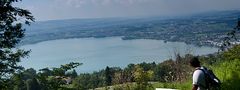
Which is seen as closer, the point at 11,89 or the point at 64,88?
the point at 64,88

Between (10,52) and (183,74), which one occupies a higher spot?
(10,52)

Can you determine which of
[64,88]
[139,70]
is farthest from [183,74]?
[64,88]

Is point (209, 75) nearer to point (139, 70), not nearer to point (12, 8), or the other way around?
point (139, 70)

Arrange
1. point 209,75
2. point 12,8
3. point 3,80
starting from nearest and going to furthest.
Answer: point 209,75
point 12,8
point 3,80

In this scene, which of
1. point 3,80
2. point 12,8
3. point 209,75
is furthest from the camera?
point 3,80

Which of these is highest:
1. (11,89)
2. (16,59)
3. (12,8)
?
(12,8)

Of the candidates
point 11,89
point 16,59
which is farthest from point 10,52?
point 11,89

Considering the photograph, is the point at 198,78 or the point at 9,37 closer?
the point at 198,78

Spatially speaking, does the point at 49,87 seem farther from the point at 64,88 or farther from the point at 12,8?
the point at 12,8

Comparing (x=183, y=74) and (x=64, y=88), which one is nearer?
(x=64, y=88)
